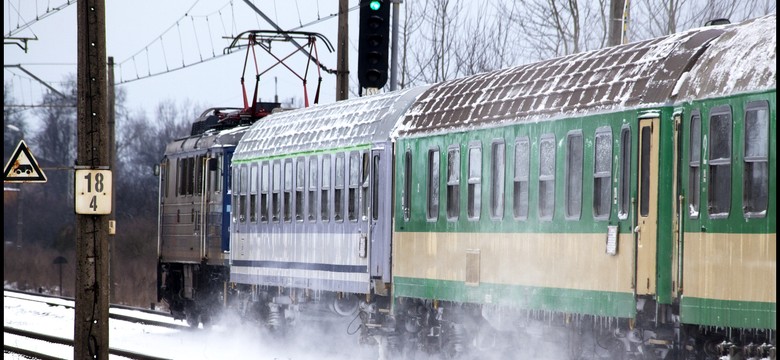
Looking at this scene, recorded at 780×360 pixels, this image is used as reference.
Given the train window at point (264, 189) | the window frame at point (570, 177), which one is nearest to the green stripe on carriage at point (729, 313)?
the window frame at point (570, 177)

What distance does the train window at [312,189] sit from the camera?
73.7 ft

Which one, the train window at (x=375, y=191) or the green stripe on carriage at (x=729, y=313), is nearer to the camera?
the green stripe on carriage at (x=729, y=313)

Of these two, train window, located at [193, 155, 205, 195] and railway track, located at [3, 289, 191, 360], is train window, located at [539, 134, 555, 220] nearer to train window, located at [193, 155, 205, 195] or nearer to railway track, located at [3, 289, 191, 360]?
railway track, located at [3, 289, 191, 360]

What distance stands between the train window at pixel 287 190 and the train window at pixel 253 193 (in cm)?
133

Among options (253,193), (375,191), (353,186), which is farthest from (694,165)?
(253,193)

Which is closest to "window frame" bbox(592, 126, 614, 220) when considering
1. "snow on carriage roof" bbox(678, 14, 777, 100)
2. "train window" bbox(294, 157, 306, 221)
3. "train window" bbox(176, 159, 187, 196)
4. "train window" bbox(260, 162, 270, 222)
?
"snow on carriage roof" bbox(678, 14, 777, 100)

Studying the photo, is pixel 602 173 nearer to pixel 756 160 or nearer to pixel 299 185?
pixel 756 160

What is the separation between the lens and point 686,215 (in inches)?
513

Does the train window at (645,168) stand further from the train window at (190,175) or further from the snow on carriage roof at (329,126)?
the train window at (190,175)

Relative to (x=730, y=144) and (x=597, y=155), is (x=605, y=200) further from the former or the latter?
(x=730, y=144)

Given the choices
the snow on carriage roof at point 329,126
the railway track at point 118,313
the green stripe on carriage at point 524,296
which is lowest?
the railway track at point 118,313

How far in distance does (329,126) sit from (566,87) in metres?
7.17

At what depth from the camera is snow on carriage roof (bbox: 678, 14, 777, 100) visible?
12.2 metres

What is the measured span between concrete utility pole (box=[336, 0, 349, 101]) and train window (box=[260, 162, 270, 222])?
141 inches
